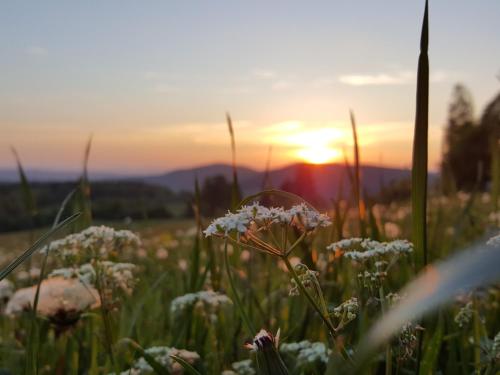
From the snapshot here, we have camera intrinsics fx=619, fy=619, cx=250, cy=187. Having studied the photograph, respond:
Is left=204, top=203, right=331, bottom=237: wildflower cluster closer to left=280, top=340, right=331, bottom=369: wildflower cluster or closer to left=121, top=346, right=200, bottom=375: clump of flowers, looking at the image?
left=280, top=340, right=331, bottom=369: wildflower cluster

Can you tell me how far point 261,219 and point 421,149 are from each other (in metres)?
0.43

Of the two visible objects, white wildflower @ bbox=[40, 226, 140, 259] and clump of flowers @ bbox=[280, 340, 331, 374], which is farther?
white wildflower @ bbox=[40, 226, 140, 259]

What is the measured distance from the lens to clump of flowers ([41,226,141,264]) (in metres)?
2.38

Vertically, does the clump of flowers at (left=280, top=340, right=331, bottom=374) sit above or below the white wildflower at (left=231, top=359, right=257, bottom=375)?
above

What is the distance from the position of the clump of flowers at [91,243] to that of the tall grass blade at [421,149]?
1328 mm

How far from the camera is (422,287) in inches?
21.9

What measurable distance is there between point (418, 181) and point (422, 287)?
862mm

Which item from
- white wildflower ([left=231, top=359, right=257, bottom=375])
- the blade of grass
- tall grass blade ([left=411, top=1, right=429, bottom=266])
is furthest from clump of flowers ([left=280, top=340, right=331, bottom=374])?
tall grass blade ([left=411, top=1, right=429, bottom=266])

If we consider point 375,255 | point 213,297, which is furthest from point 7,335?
point 375,255

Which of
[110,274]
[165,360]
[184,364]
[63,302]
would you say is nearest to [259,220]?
[184,364]

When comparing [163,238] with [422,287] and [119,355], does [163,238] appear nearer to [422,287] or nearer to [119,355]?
[119,355]

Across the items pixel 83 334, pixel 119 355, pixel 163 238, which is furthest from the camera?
pixel 163 238

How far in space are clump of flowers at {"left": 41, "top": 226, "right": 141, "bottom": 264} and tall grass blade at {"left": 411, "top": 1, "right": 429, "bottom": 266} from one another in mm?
1328

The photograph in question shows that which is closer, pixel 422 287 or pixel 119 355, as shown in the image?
pixel 422 287
